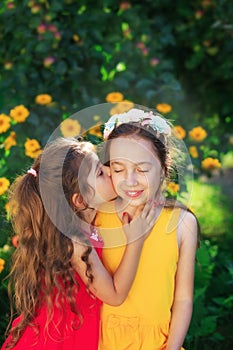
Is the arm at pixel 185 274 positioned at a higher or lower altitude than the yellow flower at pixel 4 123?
lower

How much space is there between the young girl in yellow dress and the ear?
3.8 inches

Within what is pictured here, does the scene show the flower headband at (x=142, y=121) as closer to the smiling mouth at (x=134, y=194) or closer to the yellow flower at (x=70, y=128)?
the smiling mouth at (x=134, y=194)

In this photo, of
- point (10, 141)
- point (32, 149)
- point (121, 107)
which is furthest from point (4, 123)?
point (121, 107)

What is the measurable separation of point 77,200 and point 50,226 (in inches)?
4.3

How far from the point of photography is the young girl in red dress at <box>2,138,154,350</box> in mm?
2115

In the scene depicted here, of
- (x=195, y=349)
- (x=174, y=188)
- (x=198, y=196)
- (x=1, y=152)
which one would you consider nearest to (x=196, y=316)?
(x=195, y=349)

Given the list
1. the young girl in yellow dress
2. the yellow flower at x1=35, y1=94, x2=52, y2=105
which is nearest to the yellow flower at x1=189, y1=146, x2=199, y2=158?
the yellow flower at x1=35, y1=94, x2=52, y2=105

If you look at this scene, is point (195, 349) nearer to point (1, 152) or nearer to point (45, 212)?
point (45, 212)

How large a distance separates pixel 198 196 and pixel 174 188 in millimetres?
1544

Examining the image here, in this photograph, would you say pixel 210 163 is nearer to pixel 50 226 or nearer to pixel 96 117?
pixel 96 117

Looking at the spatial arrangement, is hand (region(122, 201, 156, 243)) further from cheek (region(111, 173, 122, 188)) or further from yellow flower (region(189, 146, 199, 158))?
yellow flower (region(189, 146, 199, 158))

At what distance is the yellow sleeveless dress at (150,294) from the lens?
218cm

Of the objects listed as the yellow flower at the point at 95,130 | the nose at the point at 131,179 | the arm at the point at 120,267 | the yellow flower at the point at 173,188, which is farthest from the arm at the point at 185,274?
the yellow flower at the point at 95,130

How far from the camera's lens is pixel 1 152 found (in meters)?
3.29
